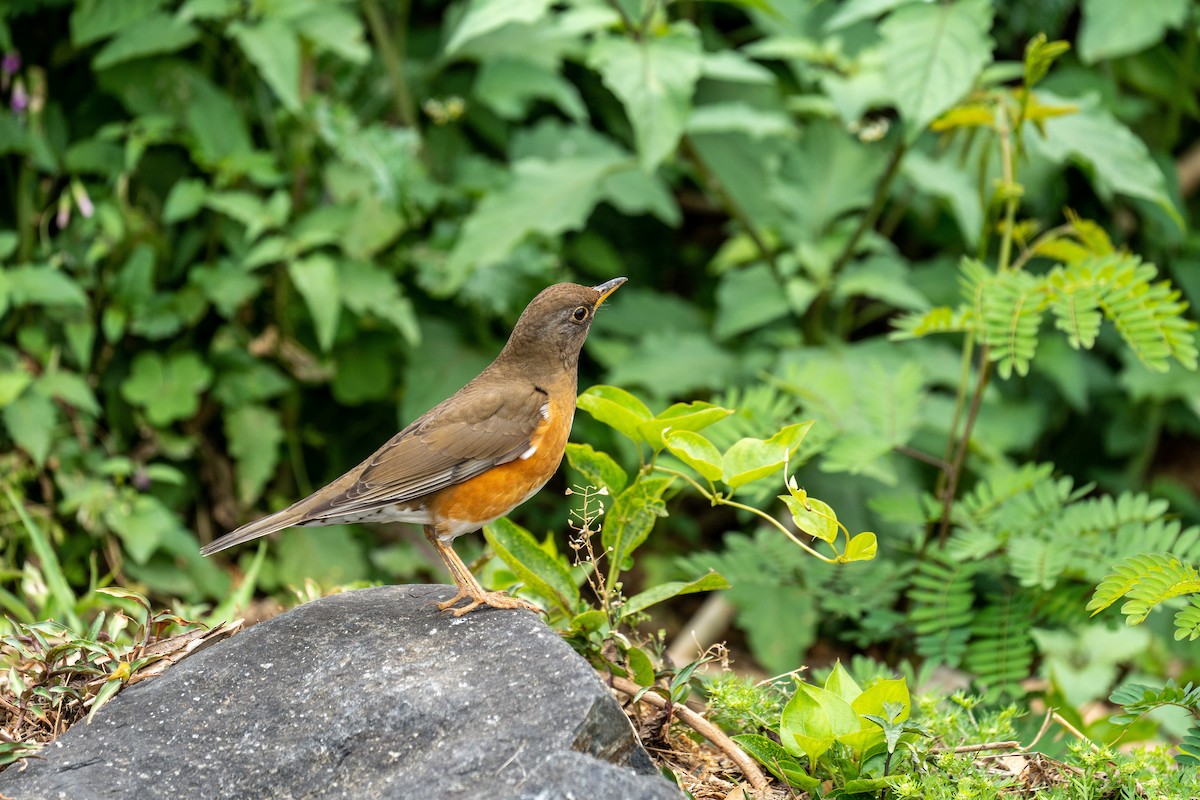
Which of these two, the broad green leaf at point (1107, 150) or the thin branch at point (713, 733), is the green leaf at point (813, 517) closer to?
the thin branch at point (713, 733)

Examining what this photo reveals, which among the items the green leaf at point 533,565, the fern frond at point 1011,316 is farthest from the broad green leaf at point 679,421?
the fern frond at point 1011,316

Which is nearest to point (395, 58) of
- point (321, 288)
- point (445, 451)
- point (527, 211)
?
point (527, 211)

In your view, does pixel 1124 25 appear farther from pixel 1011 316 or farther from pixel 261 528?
pixel 261 528

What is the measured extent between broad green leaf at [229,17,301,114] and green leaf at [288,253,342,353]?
696 millimetres

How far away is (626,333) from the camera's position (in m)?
6.73

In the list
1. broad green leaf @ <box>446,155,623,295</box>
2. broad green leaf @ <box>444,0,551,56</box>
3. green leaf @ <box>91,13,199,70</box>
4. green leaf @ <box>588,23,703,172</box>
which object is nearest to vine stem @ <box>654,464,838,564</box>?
green leaf @ <box>588,23,703,172</box>

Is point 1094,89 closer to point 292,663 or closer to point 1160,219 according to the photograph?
point 1160,219

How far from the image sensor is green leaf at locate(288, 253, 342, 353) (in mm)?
5730

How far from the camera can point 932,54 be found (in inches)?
186

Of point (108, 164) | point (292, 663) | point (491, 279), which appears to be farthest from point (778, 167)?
point (292, 663)

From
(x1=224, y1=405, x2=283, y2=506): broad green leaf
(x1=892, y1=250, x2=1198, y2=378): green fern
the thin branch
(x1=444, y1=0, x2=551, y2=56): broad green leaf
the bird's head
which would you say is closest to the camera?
the thin branch

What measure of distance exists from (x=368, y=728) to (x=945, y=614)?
7.00 ft

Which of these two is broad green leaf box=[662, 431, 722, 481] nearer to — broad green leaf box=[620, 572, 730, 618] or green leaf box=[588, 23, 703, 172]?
broad green leaf box=[620, 572, 730, 618]

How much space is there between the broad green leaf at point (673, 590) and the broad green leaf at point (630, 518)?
4.5 inches
